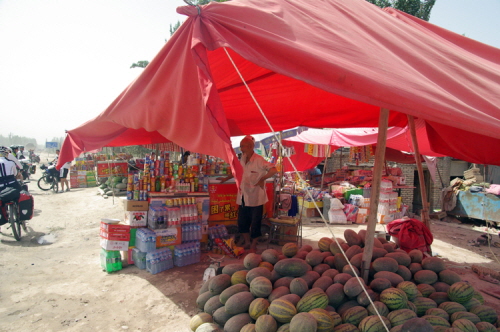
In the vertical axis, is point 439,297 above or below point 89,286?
above

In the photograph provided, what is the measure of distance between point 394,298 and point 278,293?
941 millimetres

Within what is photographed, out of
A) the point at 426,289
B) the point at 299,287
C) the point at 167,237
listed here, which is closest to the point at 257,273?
the point at 299,287

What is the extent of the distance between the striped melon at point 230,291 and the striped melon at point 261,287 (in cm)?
10

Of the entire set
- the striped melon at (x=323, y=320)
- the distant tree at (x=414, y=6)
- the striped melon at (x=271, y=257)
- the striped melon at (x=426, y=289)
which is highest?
the distant tree at (x=414, y=6)

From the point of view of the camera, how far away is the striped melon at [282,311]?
81.4 inches

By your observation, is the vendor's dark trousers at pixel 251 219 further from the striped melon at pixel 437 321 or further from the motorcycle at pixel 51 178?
the motorcycle at pixel 51 178

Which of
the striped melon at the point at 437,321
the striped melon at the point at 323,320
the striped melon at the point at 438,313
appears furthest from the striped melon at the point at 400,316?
the striped melon at the point at 323,320

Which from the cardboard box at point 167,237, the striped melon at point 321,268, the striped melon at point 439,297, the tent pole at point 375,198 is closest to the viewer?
the striped melon at point 439,297

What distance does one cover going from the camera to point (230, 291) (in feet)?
7.98

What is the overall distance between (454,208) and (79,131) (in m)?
11.1

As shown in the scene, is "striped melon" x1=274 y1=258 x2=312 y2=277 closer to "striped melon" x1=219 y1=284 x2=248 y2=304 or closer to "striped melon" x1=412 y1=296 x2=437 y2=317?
"striped melon" x1=219 y1=284 x2=248 y2=304

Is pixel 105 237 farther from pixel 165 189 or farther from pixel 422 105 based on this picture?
pixel 422 105

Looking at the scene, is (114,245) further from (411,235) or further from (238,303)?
(411,235)

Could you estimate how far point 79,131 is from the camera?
391cm
